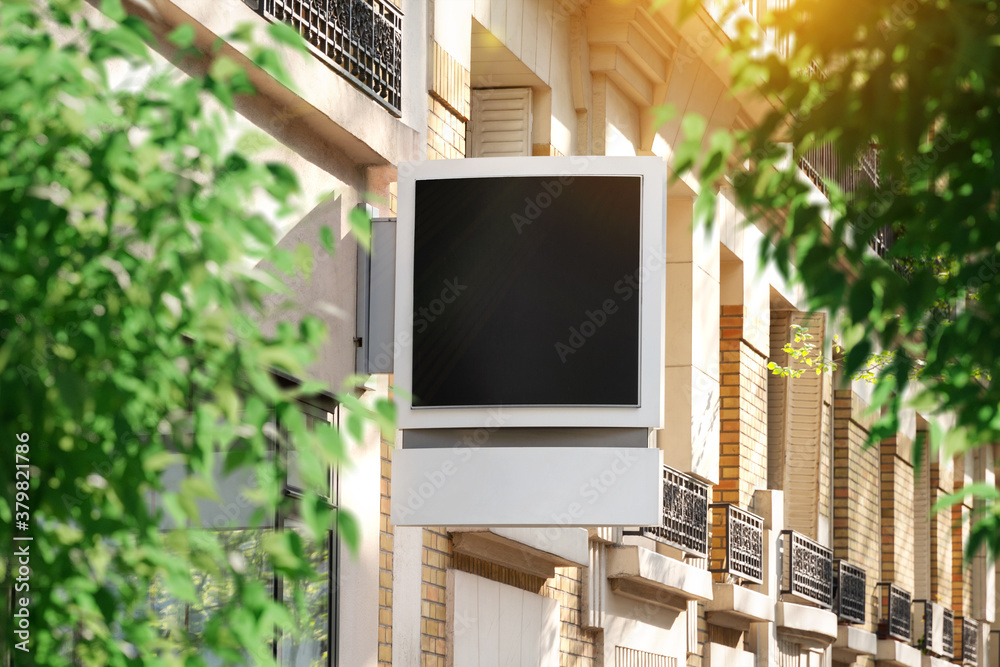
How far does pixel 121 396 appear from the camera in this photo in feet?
11.4

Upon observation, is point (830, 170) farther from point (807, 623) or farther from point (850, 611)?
point (807, 623)

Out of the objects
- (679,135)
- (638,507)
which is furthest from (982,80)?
(679,135)

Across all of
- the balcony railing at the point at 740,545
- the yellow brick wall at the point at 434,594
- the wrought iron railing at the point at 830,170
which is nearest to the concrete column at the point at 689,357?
the balcony railing at the point at 740,545

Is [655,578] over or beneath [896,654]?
over

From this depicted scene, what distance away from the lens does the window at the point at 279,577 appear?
23.5 feet

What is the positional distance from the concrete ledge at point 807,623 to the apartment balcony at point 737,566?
0.63 m

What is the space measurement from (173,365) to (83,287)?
27 centimetres

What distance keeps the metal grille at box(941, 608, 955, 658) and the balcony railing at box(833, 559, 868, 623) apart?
6.16 meters

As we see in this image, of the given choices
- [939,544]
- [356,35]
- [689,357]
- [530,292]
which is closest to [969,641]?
[939,544]

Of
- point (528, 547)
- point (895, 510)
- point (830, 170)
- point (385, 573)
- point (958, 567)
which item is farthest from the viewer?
point (958, 567)

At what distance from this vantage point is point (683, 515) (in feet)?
48.1

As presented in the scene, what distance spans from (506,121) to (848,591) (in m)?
11.0

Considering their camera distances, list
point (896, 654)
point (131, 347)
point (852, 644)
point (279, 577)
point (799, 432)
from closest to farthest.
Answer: point (131, 347) → point (279, 577) → point (799, 432) → point (852, 644) → point (896, 654)

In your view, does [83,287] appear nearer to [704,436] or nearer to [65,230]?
[65,230]
